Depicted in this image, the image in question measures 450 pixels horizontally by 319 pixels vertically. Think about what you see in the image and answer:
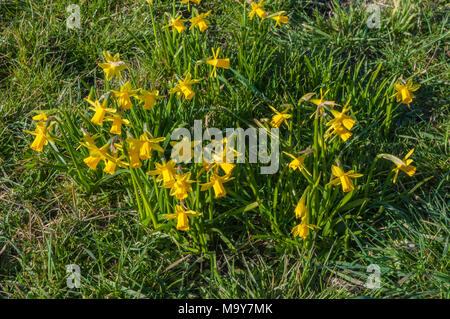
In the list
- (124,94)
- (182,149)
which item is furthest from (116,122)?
(182,149)

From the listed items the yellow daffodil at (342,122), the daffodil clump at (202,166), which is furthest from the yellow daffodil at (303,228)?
the yellow daffodil at (342,122)

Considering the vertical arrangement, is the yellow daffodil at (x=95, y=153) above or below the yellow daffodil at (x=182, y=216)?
above

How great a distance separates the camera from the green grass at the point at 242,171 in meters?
2.13

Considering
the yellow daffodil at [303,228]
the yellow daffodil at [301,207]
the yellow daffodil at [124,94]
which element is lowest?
the yellow daffodil at [303,228]

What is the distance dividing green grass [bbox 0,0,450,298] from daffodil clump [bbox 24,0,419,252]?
0.10ft

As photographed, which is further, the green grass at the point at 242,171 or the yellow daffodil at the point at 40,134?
the green grass at the point at 242,171

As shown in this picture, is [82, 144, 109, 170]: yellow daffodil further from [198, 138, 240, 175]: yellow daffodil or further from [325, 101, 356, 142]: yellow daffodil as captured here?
[325, 101, 356, 142]: yellow daffodil

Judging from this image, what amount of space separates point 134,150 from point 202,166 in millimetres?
299

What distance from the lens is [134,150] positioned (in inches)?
73.2

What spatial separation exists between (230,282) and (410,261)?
2.64ft

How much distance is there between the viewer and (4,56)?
3080mm

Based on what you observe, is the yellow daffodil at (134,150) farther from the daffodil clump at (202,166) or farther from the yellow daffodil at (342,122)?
the yellow daffodil at (342,122)

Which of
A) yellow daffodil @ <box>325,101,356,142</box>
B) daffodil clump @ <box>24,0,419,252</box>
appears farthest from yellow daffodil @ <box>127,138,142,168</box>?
yellow daffodil @ <box>325,101,356,142</box>

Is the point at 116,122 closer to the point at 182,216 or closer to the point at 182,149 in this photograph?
the point at 182,149
